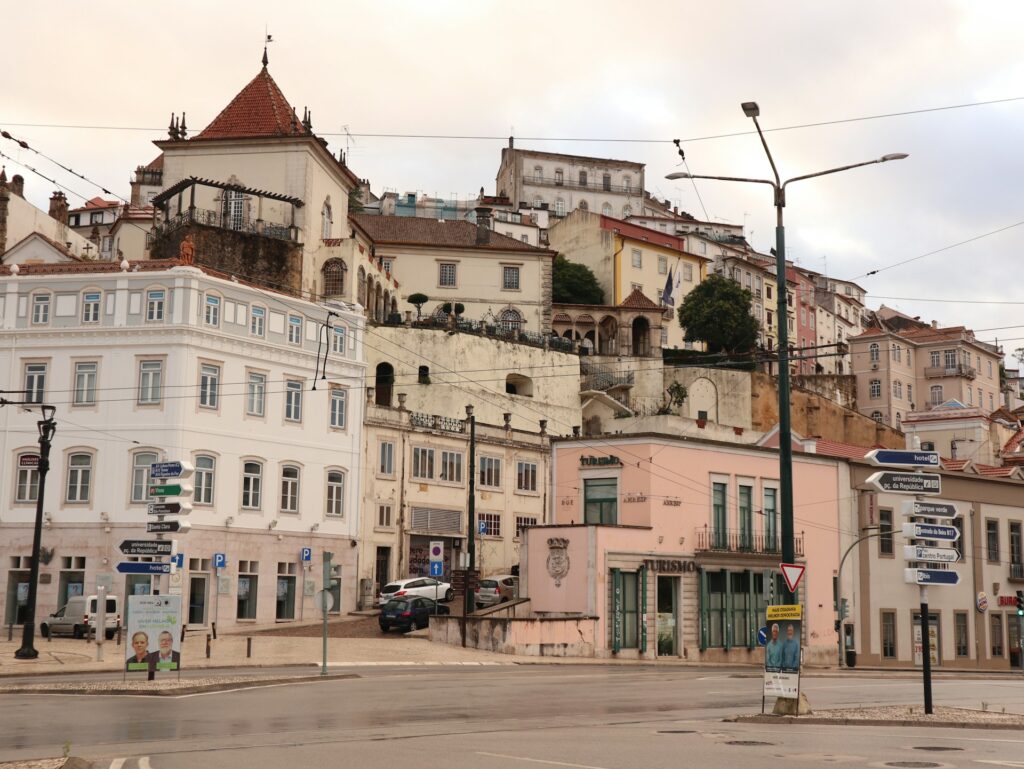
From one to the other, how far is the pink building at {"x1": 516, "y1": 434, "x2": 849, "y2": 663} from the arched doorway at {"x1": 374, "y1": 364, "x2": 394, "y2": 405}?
17237mm

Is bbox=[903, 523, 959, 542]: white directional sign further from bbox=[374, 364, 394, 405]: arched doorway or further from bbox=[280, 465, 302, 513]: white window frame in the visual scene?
bbox=[374, 364, 394, 405]: arched doorway

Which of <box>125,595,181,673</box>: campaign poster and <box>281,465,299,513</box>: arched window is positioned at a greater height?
<box>281,465,299,513</box>: arched window

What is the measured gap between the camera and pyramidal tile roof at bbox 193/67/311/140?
63312 millimetres

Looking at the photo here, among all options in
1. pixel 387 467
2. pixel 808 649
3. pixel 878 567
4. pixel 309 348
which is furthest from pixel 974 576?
pixel 309 348

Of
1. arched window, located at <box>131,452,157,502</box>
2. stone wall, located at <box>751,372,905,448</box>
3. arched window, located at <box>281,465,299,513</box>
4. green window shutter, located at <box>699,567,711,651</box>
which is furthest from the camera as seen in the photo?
stone wall, located at <box>751,372,905,448</box>

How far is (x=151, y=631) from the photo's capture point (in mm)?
25156

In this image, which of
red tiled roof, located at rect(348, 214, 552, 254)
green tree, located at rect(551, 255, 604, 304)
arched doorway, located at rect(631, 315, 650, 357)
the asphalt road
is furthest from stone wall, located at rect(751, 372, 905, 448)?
the asphalt road

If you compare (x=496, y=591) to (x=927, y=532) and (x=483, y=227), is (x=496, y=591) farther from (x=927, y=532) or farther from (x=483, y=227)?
(x=483, y=227)

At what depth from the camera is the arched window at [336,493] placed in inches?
2034

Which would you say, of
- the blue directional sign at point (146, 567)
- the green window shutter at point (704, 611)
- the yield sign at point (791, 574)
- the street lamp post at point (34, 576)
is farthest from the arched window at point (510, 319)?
the yield sign at point (791, 574)

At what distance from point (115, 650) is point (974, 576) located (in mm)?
36289

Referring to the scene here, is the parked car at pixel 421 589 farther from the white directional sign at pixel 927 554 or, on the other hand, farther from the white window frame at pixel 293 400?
the white directional sign at pixel 927 554

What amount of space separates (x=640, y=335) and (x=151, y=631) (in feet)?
224

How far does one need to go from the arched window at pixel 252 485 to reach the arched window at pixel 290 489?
1.13m
